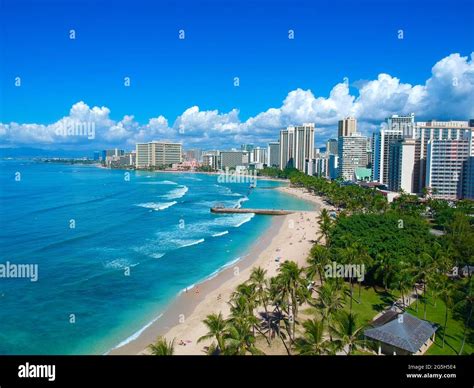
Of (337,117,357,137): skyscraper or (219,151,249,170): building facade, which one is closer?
(337,117,357,137): skyscraper

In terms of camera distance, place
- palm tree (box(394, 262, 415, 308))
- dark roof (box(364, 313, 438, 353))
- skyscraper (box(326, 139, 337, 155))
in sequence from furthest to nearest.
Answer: skyscraper (box(326, 139, 337, 155)) → palm tree (box(394, 262, 415, 308)) → dark roof (box(364, 313, 438, 353))

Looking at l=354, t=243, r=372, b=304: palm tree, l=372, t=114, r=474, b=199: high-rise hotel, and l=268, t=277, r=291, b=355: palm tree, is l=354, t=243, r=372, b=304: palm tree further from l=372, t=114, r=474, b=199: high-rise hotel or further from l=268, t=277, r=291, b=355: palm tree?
l=372, t=114, r=474, b=199: high-rise hotel

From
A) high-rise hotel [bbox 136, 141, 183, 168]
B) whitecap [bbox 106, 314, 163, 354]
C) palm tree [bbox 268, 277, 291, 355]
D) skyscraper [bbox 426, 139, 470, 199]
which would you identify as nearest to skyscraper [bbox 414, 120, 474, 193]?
skyscraper [bbox 426, 139, 470, 199]

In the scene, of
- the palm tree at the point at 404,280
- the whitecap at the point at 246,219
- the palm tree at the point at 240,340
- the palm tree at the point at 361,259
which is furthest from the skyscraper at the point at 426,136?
the palm tree at the point at 240,340

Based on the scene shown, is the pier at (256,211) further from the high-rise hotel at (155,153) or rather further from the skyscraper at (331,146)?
the high-rise hotel at (155,153)

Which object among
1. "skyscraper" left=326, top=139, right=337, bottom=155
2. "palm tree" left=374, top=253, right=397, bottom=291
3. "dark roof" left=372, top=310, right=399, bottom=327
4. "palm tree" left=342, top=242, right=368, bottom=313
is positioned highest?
"skyscraper" left=326, top=139, right=337, bottom=155

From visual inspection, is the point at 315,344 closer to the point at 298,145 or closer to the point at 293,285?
the point at 293,285

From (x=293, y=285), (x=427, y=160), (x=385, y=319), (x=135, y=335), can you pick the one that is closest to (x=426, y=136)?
(x=427, y=160)
